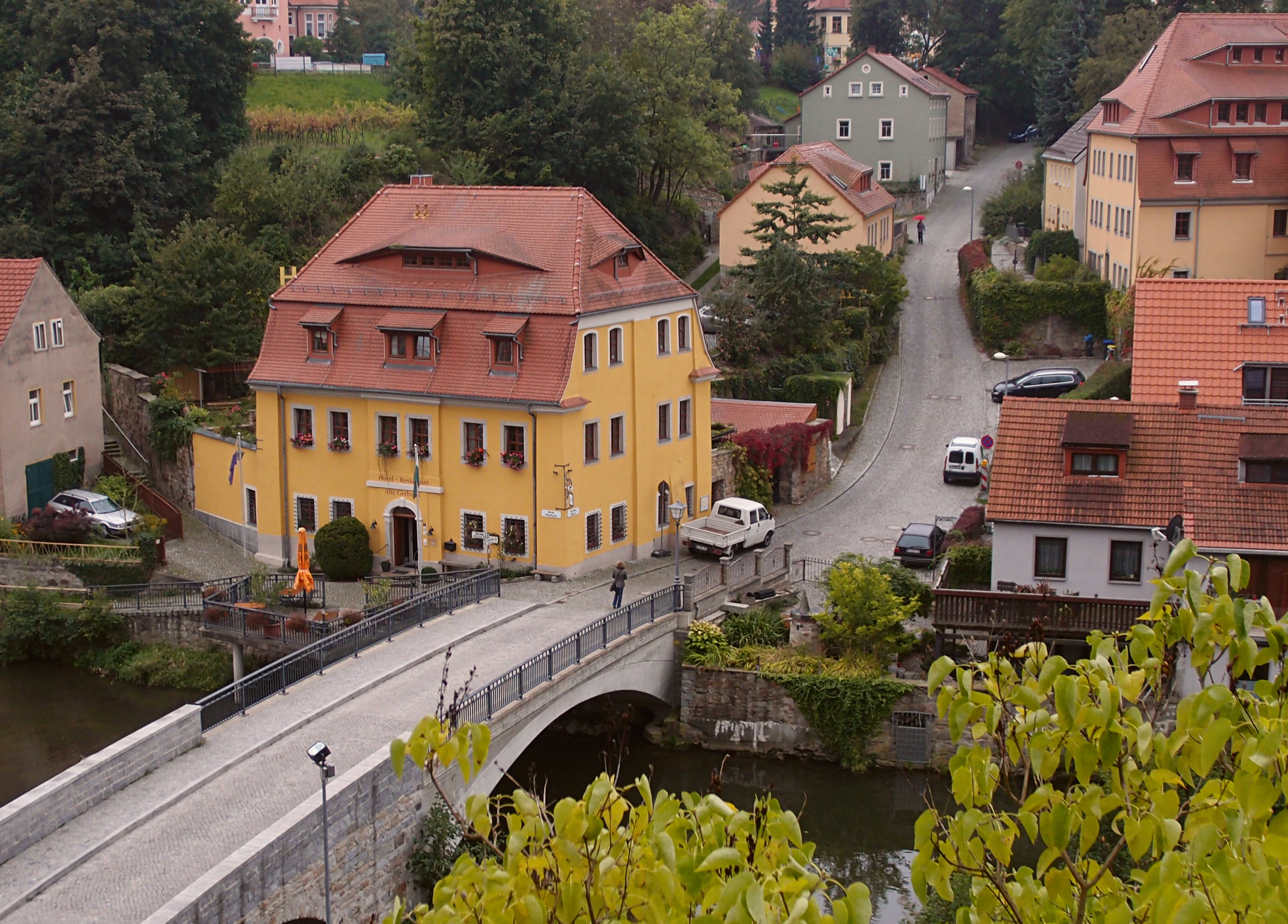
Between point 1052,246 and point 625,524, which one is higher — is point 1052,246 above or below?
above

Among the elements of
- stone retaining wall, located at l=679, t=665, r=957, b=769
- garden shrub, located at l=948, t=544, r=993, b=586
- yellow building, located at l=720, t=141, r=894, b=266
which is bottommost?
stone retaining wall, located at l=679, t=665, r=957, b=769

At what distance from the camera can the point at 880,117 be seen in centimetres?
9081

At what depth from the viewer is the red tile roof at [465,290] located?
38906mm

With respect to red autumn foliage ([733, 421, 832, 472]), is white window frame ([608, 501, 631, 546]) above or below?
below

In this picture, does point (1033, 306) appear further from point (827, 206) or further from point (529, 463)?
point (529, 463)

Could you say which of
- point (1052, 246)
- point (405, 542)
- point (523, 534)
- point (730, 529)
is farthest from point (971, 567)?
point (1052, 246)

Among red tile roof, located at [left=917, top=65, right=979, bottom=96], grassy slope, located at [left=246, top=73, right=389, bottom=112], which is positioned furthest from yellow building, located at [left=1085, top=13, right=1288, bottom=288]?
grassy slope, located at [left=246, top=73, right=389, bottom=112]

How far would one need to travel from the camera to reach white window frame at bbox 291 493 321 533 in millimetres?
42188

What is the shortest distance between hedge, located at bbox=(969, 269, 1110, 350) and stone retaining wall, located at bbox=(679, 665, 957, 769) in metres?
30.7

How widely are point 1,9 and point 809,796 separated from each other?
171 ft

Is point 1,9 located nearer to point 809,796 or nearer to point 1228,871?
point 809,796

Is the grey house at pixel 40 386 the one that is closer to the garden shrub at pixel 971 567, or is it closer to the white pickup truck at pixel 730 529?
the white pickup truck at pixel 730 529

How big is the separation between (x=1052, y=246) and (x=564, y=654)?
43351mm

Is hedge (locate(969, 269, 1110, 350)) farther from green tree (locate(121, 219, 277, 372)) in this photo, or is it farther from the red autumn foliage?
green tree (locate(121, 219, 277, 372))
